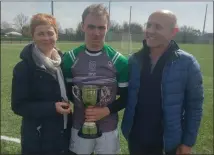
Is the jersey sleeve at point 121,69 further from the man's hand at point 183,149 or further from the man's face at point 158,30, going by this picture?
the man's hand at point 183,149

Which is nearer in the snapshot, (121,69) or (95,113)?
(95,113)

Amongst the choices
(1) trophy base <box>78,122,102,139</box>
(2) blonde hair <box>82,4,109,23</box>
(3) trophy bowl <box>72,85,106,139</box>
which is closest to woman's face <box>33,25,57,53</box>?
(2) blonde hair <box>82,4,109,23</box>

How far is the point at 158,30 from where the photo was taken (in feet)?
7.43

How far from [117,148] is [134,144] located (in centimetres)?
18

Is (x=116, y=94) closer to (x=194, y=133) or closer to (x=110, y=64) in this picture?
(x=110, y=64)

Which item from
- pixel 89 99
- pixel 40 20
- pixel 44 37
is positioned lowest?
pixel 89 99

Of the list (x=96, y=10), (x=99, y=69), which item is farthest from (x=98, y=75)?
(x=96, y=10)

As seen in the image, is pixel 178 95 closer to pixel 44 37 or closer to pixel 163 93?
pixel 163 93

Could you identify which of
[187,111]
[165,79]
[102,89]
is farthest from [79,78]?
[187,111]

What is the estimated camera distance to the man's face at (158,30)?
225cm

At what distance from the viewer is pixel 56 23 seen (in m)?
2.29

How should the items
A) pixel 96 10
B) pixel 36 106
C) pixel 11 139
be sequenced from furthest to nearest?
pixel 11 139
pixel 96 10
pixel 36 106

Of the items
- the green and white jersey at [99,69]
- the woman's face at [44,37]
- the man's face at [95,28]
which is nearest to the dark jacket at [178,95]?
the green and white jersey at [99,69]

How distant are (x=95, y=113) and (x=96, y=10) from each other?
83 cm
